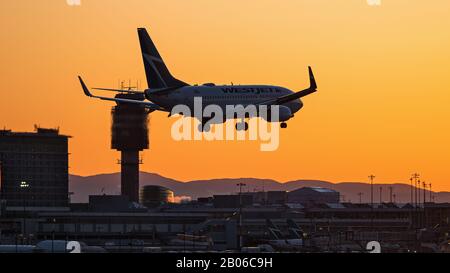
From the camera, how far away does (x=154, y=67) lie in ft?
616

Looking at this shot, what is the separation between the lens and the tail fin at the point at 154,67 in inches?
7210

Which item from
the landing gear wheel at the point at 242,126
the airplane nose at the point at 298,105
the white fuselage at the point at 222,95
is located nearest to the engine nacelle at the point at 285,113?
the white fuselage at the point at 222,95

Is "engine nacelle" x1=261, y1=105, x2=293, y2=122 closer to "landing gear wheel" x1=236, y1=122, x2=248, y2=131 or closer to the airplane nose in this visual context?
"landing gear wheel" x1=236, y1=122, x2=248, y2=131

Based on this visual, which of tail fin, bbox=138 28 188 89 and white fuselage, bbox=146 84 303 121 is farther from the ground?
tail fin, bbox=138 28 188 89

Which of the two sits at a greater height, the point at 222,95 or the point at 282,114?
the point at 222,95

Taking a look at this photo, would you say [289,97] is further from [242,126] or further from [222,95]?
[242,126]

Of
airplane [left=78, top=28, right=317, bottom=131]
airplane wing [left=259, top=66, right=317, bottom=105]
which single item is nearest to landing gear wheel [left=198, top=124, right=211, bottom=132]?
airplane [left=78, top=28, right=317, bottom=131]

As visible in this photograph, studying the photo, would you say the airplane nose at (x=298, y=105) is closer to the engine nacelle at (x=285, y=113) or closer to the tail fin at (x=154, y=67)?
the engine nacelle at (x=285, y=113)

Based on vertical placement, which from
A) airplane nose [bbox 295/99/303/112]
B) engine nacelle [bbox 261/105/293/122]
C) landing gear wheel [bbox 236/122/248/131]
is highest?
airplane nose [bbox 295/99/303/112]

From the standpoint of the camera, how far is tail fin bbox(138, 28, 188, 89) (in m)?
183

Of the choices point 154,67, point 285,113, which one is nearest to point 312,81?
point 285,113
